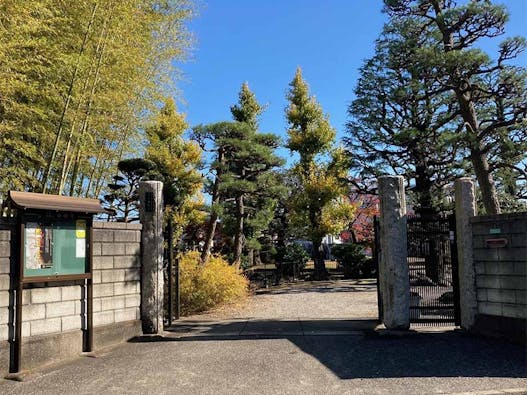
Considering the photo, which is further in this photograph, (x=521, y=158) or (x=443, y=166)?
(x=443, y=166)

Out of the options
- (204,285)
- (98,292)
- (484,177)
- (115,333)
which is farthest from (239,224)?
(98,292)

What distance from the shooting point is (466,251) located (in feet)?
22.0

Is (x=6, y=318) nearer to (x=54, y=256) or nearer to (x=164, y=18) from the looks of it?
(x=54, y=256)

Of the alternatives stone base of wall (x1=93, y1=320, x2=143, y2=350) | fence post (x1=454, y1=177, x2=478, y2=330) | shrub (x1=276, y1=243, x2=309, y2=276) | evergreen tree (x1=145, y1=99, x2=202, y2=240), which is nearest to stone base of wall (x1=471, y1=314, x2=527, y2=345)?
fence post (x1=454, y1=177, x2=478, y2=330)

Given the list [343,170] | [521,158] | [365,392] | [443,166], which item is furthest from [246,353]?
[343,170]

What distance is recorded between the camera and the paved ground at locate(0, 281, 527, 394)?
441 cm

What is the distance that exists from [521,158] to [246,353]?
949 centimetres

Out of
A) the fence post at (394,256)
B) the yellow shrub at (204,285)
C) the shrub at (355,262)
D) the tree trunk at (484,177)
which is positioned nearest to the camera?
the fence post at (394,256)

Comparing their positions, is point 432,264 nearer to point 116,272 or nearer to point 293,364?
point 293,364

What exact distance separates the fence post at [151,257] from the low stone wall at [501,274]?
15.5ft

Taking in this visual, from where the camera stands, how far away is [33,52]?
22.5 ft

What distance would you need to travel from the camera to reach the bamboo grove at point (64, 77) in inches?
247

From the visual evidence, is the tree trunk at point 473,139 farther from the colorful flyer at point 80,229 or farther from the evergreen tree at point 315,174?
the colorful flyer at point 80,229

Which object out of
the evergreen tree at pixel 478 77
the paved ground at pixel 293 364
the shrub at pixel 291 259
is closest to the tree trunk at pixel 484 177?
the evergreen tree at pixel 478 77
